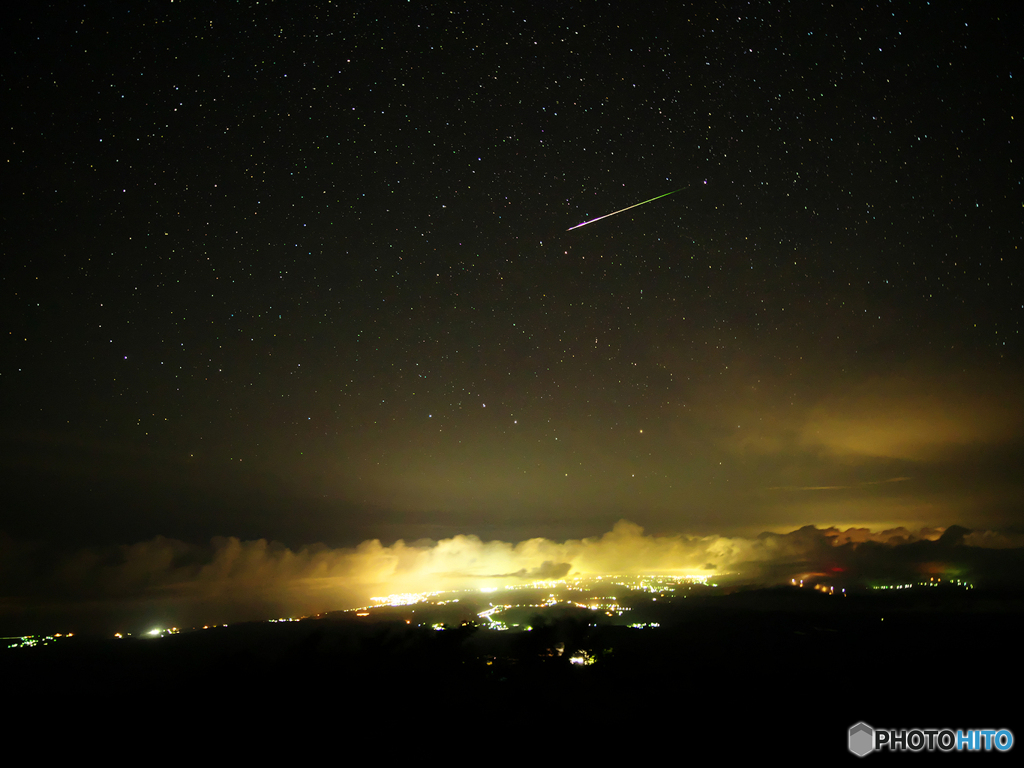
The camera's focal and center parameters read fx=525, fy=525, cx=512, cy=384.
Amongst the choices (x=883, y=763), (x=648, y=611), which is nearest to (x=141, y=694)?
(x=883, y=763)

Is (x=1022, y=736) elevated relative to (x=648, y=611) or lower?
elevated

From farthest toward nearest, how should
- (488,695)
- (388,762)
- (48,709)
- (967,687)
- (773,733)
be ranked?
(48,709) → (488,695) → (967,687) → (773,733) → (388,762)

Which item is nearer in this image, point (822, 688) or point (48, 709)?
point (822, 688)

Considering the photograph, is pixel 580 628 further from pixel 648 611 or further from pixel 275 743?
pixel 275 743

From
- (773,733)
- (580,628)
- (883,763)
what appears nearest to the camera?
(883,763)

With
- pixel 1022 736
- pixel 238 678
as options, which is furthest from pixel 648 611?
pixel 1022 736

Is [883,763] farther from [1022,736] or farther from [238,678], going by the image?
[238,678]

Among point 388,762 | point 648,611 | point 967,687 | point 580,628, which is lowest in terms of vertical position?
point 648,611
